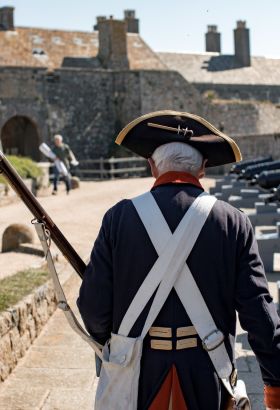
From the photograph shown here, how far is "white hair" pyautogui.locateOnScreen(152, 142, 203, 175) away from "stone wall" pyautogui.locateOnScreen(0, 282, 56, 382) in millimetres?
2571

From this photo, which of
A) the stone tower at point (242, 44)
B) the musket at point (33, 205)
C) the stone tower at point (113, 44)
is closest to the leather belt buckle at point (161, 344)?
the musket at point (33, 205)

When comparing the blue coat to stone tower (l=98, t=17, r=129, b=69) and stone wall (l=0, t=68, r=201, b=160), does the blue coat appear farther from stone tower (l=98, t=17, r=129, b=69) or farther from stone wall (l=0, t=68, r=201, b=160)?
stone tower (l=98, t=17, r=129, b=69)

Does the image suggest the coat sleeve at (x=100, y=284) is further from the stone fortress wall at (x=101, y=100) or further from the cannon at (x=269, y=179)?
the stone fortress wall at (x=101, y=100)

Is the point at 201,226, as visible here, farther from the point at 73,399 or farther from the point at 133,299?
the point at 73,399

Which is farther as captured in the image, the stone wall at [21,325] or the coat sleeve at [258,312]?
the stone wall at [21,325]

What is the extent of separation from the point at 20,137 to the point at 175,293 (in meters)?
30.9

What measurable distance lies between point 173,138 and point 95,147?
3017 cm

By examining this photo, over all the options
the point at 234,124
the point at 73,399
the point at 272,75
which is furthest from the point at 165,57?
the point at 73,399

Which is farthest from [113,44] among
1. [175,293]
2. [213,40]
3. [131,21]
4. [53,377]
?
[175,293]

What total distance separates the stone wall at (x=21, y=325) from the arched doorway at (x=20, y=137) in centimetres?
2588

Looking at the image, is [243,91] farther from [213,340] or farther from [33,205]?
[213,340]

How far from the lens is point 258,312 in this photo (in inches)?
110

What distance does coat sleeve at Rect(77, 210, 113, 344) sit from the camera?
2895 mm

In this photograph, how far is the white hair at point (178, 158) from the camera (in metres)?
2.96
